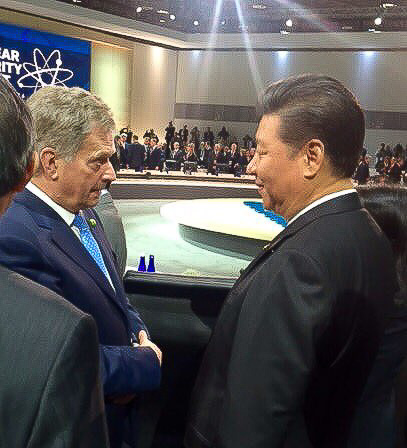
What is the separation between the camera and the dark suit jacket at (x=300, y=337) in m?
1.14

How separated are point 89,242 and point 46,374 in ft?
3.15

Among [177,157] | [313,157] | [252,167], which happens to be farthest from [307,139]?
[177,157]

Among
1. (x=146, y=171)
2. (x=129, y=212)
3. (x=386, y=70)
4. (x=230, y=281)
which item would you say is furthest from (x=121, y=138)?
(x=230, y=281)

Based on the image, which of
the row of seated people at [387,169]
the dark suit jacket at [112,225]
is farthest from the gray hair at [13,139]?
the row of seated people at [387,169]

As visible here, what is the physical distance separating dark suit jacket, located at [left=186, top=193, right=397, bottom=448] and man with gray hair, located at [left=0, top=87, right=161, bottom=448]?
0.70 ft

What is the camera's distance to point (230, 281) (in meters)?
1.70

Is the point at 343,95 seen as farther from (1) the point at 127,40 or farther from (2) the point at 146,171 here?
(1) the point at 127,40

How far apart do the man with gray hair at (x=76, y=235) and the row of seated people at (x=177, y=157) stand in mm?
13007

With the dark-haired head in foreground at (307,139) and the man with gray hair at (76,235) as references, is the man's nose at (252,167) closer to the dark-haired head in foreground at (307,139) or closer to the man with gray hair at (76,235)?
the dark-haired head in foreground at (307,139)

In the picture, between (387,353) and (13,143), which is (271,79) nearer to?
(387,353)

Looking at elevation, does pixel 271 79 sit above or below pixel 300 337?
above

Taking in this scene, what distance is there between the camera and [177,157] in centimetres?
1673

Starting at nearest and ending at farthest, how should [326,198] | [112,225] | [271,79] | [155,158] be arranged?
1. [326,198]
2. [112,225]
3. [155,158]
4. [271,79]

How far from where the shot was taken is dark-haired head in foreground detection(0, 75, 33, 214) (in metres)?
0.74
